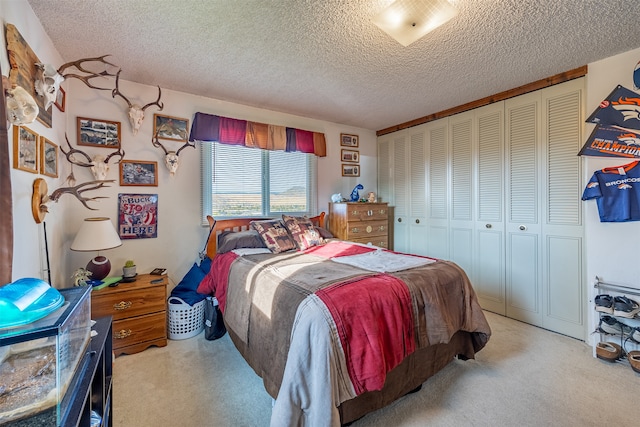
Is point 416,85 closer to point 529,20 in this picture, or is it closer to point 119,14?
point 529,20

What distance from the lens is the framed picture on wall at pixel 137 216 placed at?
2658 millimetres

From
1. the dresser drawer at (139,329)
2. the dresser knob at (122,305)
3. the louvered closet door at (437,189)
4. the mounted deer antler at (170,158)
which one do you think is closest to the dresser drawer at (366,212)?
the louvered closet door at (437,189)

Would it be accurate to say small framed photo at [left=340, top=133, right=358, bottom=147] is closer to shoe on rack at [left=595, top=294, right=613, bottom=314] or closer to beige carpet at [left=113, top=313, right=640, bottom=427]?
beige carpet at [left=113, top=313, right=640, bottom=427]

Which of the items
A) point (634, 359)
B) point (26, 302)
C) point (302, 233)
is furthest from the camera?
point (302, 233)

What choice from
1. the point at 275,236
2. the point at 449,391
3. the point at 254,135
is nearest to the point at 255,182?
the point at 254,135

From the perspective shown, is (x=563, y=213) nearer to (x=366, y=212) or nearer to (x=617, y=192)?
(x=617, y=192)

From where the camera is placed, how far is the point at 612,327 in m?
2.32

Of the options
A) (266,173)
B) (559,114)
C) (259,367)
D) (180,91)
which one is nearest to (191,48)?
(180,91)

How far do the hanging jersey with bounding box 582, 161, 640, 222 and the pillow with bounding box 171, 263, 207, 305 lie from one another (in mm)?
3715

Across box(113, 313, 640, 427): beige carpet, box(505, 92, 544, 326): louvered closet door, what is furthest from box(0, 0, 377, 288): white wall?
box(505, 92, 544, 326): louvered closet door

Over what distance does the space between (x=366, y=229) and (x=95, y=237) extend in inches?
117

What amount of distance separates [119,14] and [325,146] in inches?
104

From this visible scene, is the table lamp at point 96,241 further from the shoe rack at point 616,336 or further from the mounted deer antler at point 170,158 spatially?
the shoe rack at point 616,336

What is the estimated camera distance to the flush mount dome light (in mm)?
1595
